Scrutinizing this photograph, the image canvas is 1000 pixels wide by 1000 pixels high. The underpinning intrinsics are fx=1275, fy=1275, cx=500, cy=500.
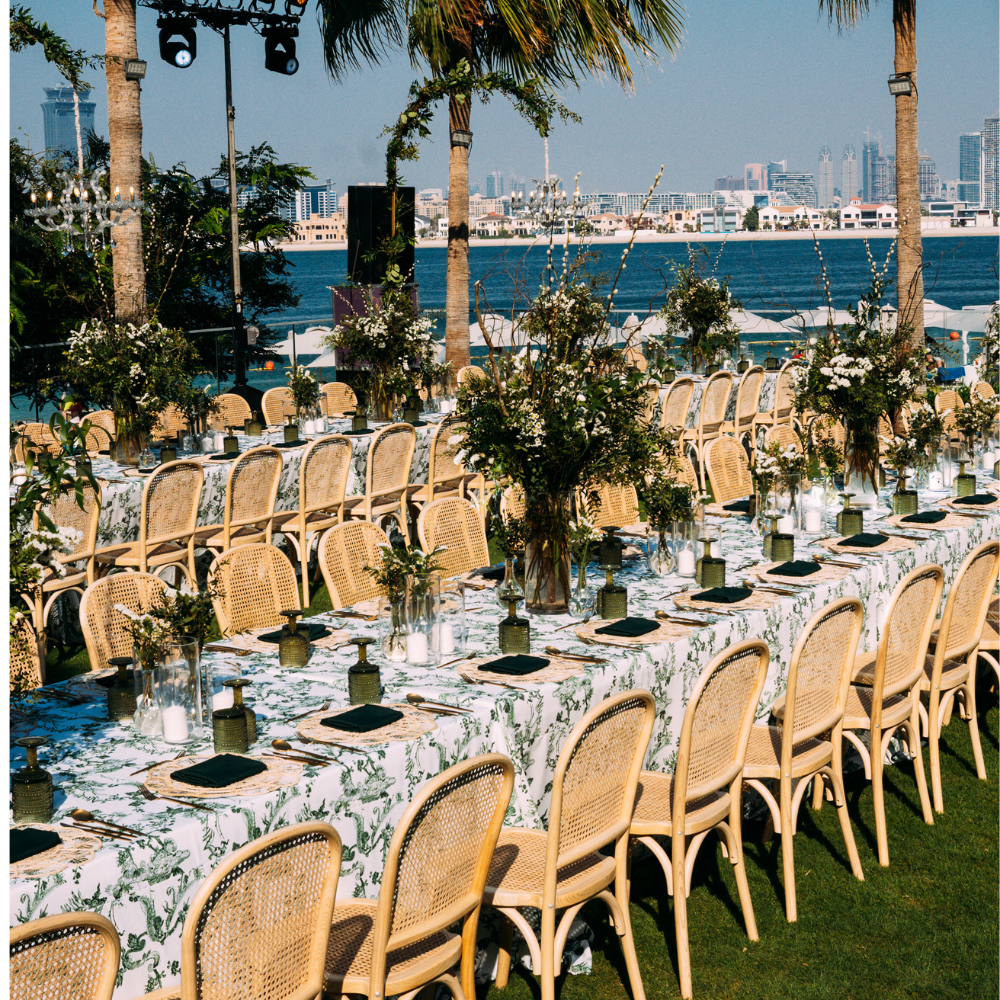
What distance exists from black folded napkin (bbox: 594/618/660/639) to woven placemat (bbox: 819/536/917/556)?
1.41 meters

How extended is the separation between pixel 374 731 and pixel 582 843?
592mm

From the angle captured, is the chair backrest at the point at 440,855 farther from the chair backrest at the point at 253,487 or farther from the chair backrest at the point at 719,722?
the chair backrest at the point at 253,487

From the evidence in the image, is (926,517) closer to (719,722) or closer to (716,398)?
(719,722)

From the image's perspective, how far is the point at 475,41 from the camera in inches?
528

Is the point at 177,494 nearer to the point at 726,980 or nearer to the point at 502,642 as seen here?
the point at 502,642

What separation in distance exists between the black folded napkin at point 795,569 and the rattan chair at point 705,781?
1281 millimetres

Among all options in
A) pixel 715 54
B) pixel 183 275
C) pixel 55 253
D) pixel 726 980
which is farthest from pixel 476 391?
pixel 715 54

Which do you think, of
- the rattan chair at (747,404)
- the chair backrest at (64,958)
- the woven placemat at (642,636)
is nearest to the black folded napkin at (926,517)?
the woven placemat at (642,636)

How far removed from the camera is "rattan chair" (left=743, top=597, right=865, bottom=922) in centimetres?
375

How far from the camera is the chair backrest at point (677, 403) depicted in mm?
9906

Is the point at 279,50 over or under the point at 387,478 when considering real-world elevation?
over

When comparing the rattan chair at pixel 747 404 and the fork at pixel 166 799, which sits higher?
the rattan chair at pixel 747 404

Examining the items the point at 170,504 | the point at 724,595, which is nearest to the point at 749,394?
the point at 170,504

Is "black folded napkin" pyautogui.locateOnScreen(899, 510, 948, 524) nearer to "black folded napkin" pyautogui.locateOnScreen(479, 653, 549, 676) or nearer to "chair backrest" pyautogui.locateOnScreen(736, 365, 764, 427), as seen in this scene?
"black folded napkin" pyautogui.locateOnScreen(479, 653, 549, 676)
